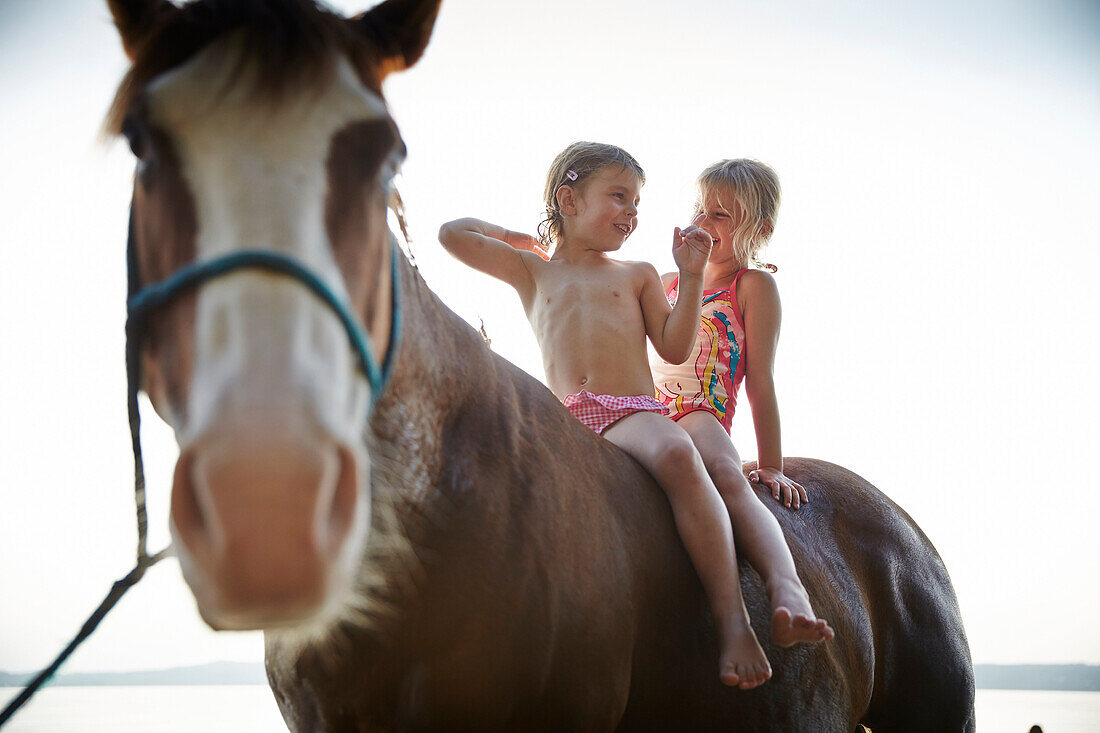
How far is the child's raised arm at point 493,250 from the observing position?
195 cm

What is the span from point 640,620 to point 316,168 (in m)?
1.06

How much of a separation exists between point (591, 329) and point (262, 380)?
1239 mm

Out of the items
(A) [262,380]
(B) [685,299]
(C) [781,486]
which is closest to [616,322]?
(B) [685,299]

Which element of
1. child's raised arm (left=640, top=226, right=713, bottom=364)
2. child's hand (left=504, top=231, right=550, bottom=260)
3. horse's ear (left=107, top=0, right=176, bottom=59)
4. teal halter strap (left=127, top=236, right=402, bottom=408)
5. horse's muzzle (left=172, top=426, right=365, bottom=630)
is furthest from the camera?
child's hand (left=504, top=231, right=550, bottom=260)

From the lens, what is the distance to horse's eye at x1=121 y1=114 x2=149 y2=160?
0.92 m

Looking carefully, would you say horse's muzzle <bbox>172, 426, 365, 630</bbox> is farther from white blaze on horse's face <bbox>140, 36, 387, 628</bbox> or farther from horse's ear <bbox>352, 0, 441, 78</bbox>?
horse's ear <bbox>352, 0, 441, 78</bbox>

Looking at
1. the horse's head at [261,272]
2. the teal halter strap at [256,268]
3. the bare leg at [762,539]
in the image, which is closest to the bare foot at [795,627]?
the bare leg at [762,539]

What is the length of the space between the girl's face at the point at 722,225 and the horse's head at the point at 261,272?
172 cm

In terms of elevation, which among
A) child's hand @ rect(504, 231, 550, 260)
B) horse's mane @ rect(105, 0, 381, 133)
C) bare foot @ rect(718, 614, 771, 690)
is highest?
horse's mane @ rect(105, 0, 381, 133)

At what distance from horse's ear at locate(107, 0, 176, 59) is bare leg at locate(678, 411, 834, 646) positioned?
149 cm

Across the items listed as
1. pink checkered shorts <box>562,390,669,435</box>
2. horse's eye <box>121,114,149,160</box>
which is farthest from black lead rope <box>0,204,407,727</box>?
pink checkered shorts <box>562,390,669,435</box>

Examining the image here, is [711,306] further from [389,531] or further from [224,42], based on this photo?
[224,42]

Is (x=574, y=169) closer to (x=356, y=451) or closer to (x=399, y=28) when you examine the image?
(x=399, y=28)

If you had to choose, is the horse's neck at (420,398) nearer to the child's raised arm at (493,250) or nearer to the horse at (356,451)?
the horse at (356,451)
